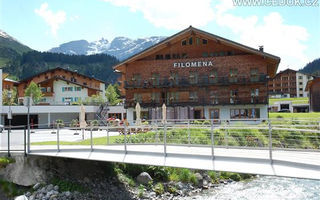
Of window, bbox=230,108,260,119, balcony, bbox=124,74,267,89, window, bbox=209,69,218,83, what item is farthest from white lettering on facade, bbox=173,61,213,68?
window, bbox=230,108,260,119

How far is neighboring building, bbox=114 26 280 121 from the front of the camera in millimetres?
42438

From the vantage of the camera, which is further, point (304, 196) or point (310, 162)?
point (304, 196)

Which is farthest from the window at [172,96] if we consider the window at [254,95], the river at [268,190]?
the river at [268,190]

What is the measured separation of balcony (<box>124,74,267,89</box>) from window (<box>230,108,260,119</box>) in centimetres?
352

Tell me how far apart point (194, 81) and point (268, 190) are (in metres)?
25.6

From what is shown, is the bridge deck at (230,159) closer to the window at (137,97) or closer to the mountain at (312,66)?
the window at (137,97)

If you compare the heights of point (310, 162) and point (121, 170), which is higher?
point (310, 162)

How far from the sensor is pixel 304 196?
18.1 m

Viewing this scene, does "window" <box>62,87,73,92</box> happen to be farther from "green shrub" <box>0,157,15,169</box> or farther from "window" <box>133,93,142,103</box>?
"green shrub" <box>0,157,15,169</box>

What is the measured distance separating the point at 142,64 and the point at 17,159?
3027cm

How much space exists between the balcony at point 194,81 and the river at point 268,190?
2082 cm

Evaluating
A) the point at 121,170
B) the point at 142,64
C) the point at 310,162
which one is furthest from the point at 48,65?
the point at 310,162

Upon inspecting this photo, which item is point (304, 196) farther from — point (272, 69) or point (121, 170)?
point (272, 69)

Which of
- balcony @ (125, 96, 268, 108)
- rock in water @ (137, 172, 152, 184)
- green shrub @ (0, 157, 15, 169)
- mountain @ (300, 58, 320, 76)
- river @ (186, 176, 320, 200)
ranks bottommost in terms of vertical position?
river @ (186, 176, 320, 200)
